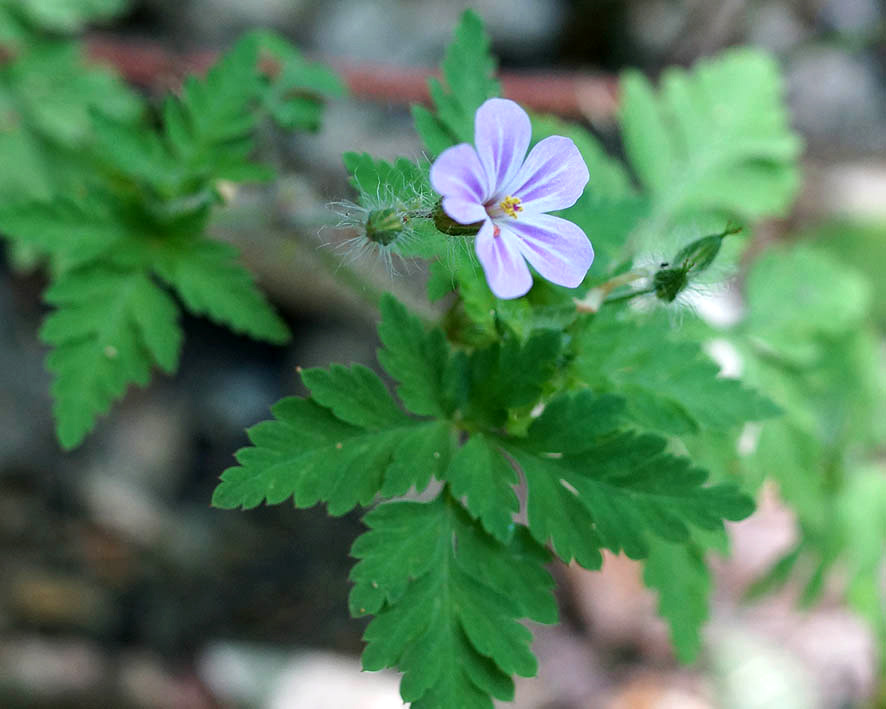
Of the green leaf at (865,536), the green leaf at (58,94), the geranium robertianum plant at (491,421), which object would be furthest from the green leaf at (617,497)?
the green leaf at (58,94)

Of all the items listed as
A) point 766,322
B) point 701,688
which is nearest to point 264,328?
point 766,322

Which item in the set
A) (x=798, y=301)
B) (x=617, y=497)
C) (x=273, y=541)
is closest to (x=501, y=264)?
(x=617, y=497)

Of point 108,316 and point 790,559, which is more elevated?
point 790,559

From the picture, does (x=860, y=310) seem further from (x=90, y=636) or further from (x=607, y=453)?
(x=90, y=636)

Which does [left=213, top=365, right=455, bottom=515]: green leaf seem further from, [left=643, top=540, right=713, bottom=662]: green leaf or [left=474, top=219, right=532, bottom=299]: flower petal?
[left=643, top=540, right=713, bottom=662]: green leaf

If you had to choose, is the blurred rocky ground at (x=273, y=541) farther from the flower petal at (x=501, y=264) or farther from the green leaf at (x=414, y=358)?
the flower petal at (x=501, y=264)

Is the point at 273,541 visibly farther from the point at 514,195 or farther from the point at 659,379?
the point at 514,195
